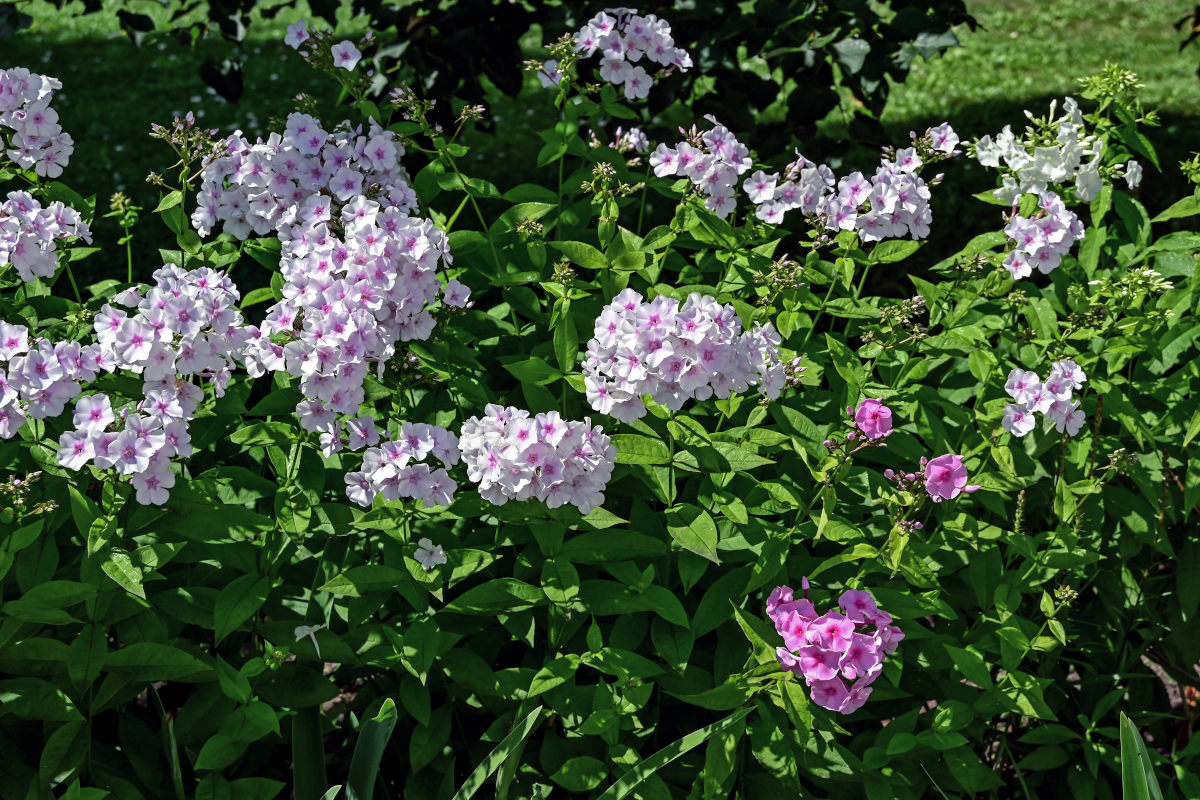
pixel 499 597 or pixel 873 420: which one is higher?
pixel 873 420

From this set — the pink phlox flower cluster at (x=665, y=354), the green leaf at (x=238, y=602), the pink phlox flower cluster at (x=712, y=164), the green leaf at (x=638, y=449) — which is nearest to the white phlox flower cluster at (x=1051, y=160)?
the pink phlox flower cluster at (x=712, y=164)

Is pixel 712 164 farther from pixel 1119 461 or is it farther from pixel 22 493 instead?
pixel 22 493

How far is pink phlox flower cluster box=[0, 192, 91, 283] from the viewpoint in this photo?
2178mm

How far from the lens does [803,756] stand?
2131 millimetres

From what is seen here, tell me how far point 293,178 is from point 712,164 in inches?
34.9

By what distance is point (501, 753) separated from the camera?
1.99 meters

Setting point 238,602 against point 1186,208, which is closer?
point 238,602

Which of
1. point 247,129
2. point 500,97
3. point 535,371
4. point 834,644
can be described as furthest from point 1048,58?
point 834,644

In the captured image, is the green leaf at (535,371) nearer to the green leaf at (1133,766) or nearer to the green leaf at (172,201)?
the green leaf at (172,201)

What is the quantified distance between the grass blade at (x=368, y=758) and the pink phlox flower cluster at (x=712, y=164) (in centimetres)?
124

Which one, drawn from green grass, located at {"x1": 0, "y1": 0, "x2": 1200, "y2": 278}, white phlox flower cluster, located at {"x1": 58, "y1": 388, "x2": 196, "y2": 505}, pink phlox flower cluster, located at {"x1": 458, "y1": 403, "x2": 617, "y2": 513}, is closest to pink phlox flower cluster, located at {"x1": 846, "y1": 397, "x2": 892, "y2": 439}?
pink phlox flower cluster, located at {"x1": 458, "y1": 403, "x2": 617, "y2": 513}

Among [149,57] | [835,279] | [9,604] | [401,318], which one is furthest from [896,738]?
[149,57]

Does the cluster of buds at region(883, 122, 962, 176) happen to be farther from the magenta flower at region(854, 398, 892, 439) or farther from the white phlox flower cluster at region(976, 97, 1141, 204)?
the magenta flower at region(854, 398, 892, 439)

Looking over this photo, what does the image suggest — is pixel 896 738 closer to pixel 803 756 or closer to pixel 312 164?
pixel 803 756
